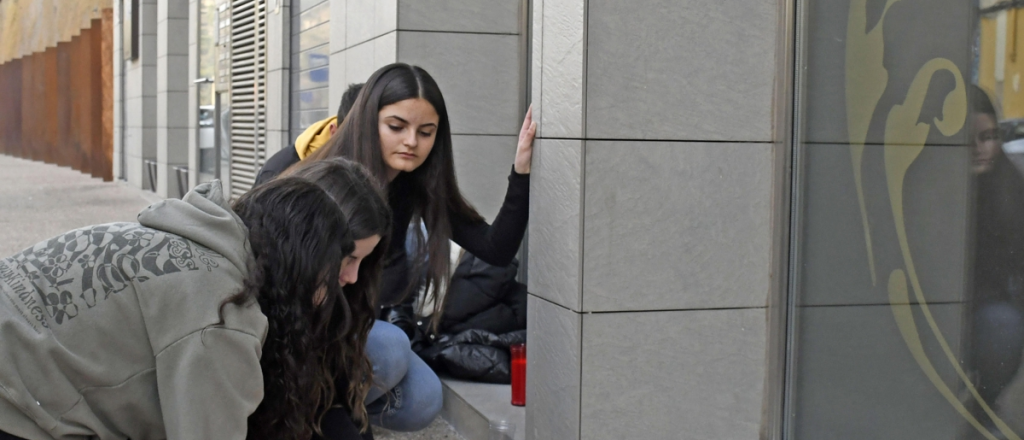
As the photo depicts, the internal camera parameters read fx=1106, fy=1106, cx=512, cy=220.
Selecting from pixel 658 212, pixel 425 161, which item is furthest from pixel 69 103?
pixel 658 212

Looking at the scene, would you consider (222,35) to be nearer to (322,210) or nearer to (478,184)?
(478,184)

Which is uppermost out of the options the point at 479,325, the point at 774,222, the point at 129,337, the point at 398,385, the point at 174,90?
the point at 174,90

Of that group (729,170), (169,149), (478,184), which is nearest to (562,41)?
(729,170)

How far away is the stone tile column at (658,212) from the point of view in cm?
303

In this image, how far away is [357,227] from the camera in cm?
233

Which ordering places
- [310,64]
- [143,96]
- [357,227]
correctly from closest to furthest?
[357,227] < [310,64] < [143,96]

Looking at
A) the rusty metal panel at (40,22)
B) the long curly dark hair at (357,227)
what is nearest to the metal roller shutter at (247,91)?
the long curly dark hair at (357,227)

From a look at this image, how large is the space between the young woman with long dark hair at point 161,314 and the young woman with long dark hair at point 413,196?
1334 mm

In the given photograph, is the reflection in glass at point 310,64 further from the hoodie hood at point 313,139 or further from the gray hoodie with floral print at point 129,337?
the gray hoodie with floral print at point 129,337

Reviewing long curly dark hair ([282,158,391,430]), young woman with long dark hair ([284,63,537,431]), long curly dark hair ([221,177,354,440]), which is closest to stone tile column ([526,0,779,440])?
young woman with long dark hair ([284,63,537,431])

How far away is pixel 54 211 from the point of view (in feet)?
43.2

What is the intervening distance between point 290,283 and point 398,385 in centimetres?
188

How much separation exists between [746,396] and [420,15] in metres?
2.83

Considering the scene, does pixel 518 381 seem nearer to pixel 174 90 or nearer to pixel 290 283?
pixel 290 283
